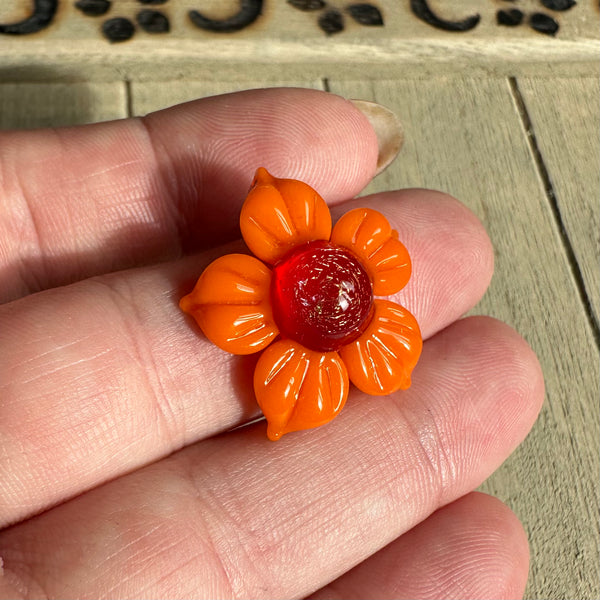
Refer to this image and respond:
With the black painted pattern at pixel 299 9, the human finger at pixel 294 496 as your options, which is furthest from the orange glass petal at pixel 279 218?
the black painted pattern at pixel 299 9

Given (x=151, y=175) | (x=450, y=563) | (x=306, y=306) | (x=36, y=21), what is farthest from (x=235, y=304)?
(x=36, y=21)

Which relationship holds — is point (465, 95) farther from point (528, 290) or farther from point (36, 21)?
point (36, 21)

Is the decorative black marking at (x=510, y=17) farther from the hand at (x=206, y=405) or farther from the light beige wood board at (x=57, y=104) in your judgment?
the light beige wood board at (x=57, y=104)

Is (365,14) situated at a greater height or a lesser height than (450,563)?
greater

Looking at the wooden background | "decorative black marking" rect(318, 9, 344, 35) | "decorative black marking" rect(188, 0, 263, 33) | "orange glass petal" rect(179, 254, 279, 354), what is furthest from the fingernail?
"orange glass petal" rect(179, 254, 279, 354)

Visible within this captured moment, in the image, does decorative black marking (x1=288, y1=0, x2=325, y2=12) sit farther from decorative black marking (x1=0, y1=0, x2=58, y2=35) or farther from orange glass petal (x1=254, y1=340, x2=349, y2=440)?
orange glass petal (x1=254, y1=340, x2=349, y2=440)

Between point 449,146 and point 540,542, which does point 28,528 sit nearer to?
point 540,542

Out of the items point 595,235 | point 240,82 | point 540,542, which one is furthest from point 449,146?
point 540,542
